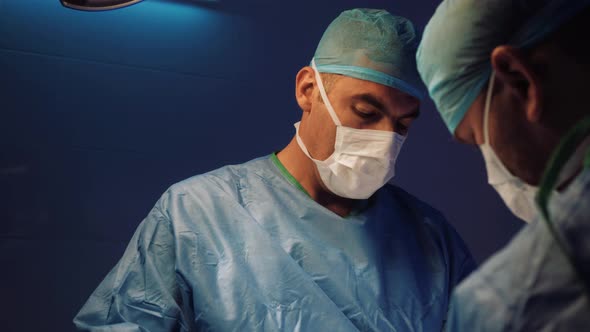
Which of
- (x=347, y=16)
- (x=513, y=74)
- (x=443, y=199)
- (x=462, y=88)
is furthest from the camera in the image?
(x=443, y=199)

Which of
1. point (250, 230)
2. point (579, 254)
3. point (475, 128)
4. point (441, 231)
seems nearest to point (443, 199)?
point (441, 231)

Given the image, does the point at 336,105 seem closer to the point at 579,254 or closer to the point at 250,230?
the point at 250,230

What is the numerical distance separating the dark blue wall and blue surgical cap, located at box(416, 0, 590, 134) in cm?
159

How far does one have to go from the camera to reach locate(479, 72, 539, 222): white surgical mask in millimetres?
1161

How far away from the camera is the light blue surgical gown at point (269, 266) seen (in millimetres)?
1875

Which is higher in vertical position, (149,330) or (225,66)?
(225,66)

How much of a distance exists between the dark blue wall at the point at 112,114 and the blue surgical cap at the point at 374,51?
683mm

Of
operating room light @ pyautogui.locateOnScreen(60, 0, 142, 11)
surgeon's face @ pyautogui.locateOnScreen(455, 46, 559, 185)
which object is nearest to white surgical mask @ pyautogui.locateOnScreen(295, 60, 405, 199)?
operating room light @ pyautogui.locateOnScreen(60, 0, 142, 11)

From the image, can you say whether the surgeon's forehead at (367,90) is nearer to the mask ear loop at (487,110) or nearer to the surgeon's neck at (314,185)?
the surgeon's neck at (314,185)

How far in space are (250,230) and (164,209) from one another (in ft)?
0.85

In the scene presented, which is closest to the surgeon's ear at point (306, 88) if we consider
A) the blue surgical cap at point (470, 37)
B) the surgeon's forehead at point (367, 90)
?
the surgeon's forehead at point (367, 90)

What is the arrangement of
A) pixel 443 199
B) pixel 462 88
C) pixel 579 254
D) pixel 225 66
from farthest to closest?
pixel 443 199 → pixel 225 66 → pixel 462 88 → pixel 579 254

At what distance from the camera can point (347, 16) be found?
2230mm

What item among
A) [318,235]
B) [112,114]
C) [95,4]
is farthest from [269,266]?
[112,114]
